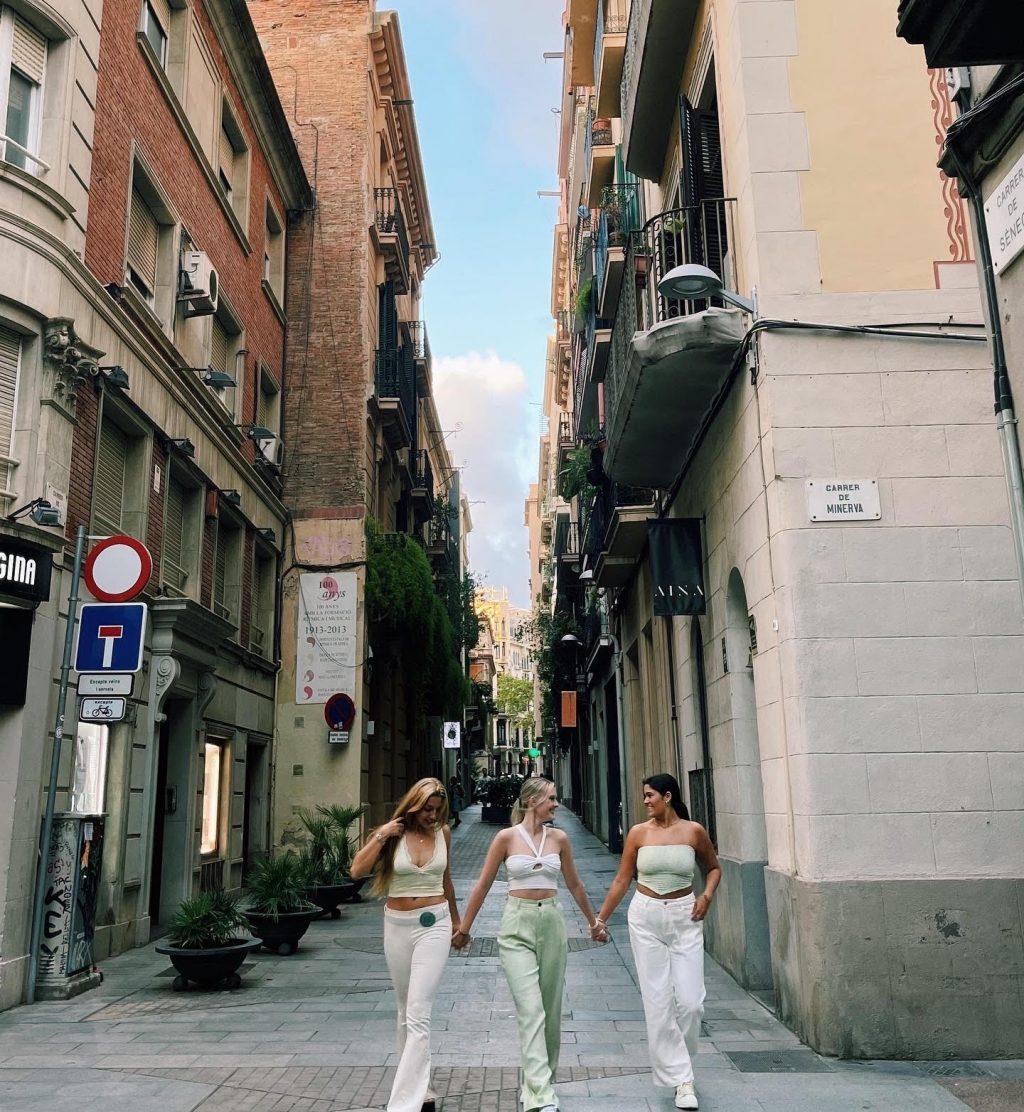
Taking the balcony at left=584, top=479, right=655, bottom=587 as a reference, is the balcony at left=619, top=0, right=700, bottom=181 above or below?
above

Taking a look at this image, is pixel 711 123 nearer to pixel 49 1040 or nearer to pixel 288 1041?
pixel 288 1041

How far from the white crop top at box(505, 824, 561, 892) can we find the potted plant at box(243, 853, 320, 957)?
6.14m

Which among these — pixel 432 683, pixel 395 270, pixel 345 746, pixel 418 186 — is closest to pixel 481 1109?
pixel 345 746

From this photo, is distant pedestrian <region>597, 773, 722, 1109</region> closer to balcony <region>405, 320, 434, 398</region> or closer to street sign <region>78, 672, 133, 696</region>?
street sign <region>78, 672, 133, 696</region>

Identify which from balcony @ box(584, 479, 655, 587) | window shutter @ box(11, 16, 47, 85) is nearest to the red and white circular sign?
window shutter @ box(11, 16, 47, 85)

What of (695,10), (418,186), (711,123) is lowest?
(711,123)

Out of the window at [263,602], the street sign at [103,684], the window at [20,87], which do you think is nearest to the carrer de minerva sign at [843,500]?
the street sign at [103,684]

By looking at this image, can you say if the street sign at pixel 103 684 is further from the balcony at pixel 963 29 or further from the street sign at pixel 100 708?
the balcony at pixel 963 29

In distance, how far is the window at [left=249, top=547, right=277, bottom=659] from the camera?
1866cm

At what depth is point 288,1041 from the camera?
24.3 feet

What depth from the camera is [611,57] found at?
17062 mm

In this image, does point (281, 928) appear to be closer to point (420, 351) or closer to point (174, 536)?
point (174, 536)

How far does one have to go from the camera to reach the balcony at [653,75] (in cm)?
1070

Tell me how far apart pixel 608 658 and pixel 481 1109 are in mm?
19103
